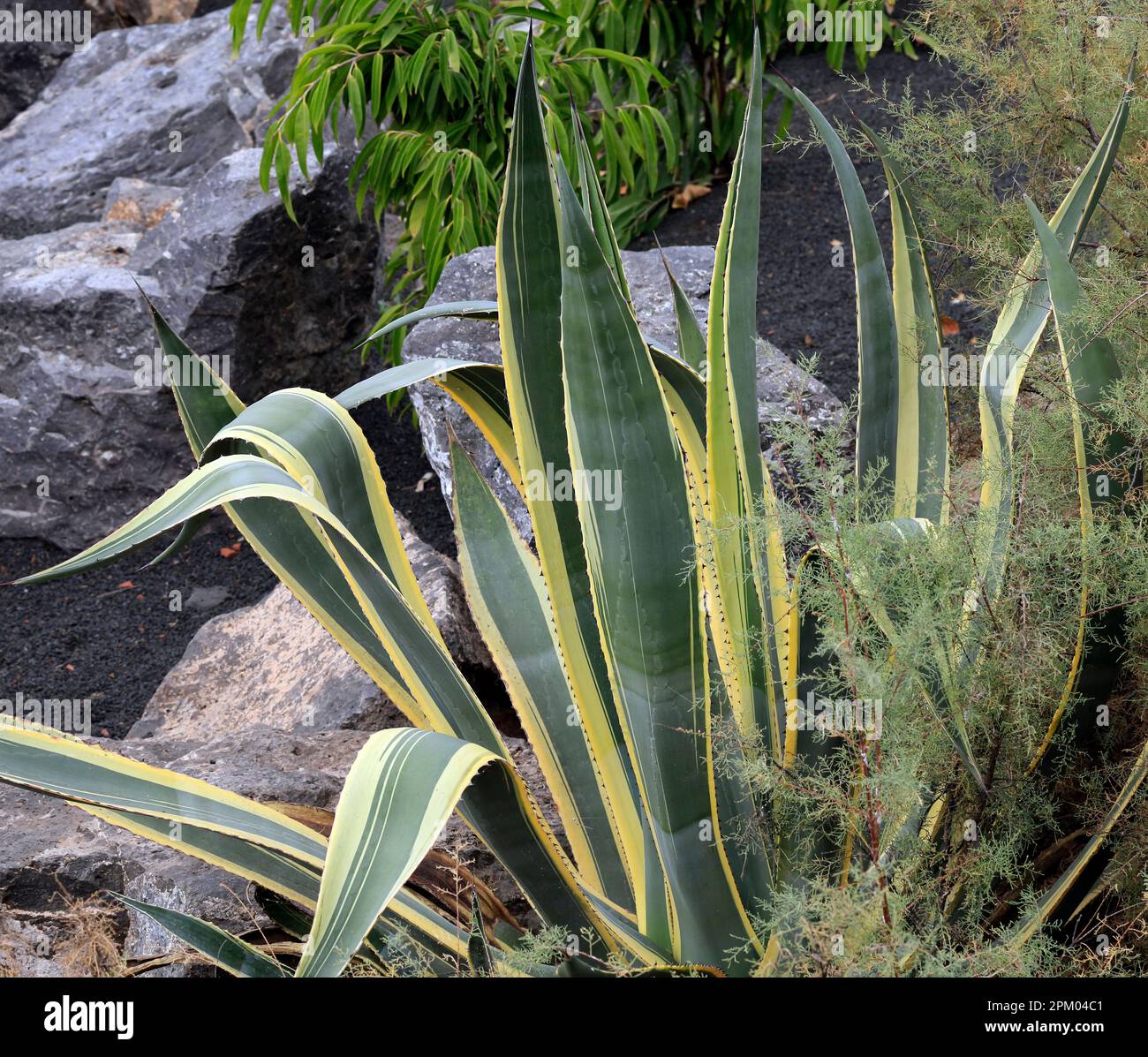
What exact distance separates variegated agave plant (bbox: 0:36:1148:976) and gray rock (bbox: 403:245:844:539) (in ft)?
3.66

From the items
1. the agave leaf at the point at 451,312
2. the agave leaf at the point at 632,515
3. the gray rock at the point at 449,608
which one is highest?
the agave leaf at the point at 451,312

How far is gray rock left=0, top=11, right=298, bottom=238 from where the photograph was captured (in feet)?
16.0

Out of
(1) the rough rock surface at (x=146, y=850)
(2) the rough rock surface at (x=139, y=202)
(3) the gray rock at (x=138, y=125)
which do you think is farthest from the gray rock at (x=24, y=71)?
(1) the rough rock surface at (x=146, y=850)

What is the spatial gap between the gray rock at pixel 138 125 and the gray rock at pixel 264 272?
1093 mm

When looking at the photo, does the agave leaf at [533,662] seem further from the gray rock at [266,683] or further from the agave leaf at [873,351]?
the gray rock at [266,683]

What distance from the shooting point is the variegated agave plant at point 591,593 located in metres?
1.09

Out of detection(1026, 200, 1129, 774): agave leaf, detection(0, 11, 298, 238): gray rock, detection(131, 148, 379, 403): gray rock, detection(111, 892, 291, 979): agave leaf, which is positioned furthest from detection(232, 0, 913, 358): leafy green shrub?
detection(111, 892, 291, 979): agave leaf

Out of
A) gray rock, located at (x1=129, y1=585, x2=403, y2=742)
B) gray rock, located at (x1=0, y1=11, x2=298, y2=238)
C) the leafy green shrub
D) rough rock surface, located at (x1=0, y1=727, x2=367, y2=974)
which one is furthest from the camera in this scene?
gray rock, located at (x1=0, y1=11, x2=298, y2=238)

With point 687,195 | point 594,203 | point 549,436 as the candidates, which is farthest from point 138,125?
point 549,436

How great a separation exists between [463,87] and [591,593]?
2624 millimetres

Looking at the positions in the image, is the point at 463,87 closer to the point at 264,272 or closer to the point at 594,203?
the point at 264,272

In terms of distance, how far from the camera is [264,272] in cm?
378

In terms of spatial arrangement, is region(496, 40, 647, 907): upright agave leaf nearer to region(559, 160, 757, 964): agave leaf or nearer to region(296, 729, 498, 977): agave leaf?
region(559, 160, 757, 964): agave leaf

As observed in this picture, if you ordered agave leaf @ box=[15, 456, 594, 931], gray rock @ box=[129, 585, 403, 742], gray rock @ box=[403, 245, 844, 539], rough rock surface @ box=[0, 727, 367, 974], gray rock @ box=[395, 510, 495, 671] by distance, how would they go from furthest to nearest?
1. gray rock @ box=[403, 245, 844, 539]
2. gray rock @ box=[395, 510, 495, 671]
3. gray rock @ box=[129, 585, 403, 742]
4. rough rock surface @ box=[0, 727, 367, 974]
5. agave leaf @ box=[15, 456, 594, 931]
